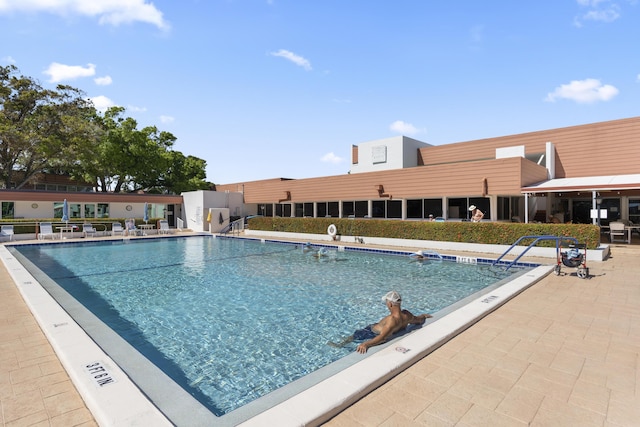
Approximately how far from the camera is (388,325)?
474cm

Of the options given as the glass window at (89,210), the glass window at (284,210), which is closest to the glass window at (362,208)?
the glass window at (284,210)

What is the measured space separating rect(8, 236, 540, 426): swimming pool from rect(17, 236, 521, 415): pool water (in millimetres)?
20

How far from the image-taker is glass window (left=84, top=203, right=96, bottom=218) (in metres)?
25.8

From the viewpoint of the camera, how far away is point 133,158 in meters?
35.1

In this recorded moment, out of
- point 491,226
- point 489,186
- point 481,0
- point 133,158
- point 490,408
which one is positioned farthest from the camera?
point 133,158

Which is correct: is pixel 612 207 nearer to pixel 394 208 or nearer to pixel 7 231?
pixel 394 208

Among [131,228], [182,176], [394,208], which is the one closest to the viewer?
[394,208]

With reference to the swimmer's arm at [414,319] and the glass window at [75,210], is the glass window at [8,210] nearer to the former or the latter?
the glass window at [75,210]

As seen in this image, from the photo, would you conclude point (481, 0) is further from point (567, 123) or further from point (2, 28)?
point (2, 28)

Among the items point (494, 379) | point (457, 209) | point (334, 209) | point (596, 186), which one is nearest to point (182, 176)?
point (334, 209)

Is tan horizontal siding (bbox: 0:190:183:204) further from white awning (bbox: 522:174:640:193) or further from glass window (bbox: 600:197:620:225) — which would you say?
glass window (bbox: 600:197:620:225)

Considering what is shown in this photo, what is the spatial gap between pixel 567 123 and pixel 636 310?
60.7 ft

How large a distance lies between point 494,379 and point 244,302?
5629 millimetres

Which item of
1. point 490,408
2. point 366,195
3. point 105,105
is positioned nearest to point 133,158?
point 105,105
